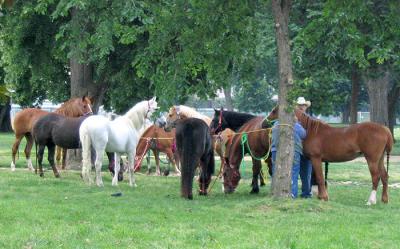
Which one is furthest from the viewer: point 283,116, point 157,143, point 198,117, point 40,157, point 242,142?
point 157,143

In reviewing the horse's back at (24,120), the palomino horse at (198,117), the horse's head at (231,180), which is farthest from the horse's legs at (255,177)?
the horse's back at (24,120)

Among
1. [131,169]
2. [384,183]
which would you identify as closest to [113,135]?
[131,169]

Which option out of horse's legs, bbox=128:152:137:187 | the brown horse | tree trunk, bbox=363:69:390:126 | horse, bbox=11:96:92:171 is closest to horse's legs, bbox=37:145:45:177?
horse, bbox=11:96:92:171

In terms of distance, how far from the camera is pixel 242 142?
14.4 metres

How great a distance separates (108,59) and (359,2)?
970cm

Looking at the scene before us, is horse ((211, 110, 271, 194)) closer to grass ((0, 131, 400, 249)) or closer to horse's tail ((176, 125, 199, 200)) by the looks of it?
grass ((0, 131, 400, 249))

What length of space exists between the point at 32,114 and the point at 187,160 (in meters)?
7.22

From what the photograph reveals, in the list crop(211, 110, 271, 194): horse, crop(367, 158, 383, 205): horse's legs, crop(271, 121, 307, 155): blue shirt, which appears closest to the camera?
crop(271, 121, 307, 155): blue shirt

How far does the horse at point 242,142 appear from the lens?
1421cm

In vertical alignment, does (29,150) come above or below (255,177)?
above

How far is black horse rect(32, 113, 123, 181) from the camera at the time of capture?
631 inches

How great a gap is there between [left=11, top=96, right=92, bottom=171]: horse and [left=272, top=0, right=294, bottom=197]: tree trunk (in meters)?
7.40

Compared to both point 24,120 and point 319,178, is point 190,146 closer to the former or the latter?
point 319,178

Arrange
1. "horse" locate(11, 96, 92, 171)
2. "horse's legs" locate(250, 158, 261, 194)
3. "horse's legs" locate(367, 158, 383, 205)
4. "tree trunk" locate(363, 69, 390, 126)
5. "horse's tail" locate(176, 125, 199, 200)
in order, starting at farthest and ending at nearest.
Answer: "tree trunk" locate(363, 69, 390, 126)
"horse" locate(11, 96, 92, 171)
"horse's legs" locate(250, 158, 261, 194)
"horse's tail" locate(176, 125, 199, 200)
"horse's legs" locate(367, 158, 383, 205)
